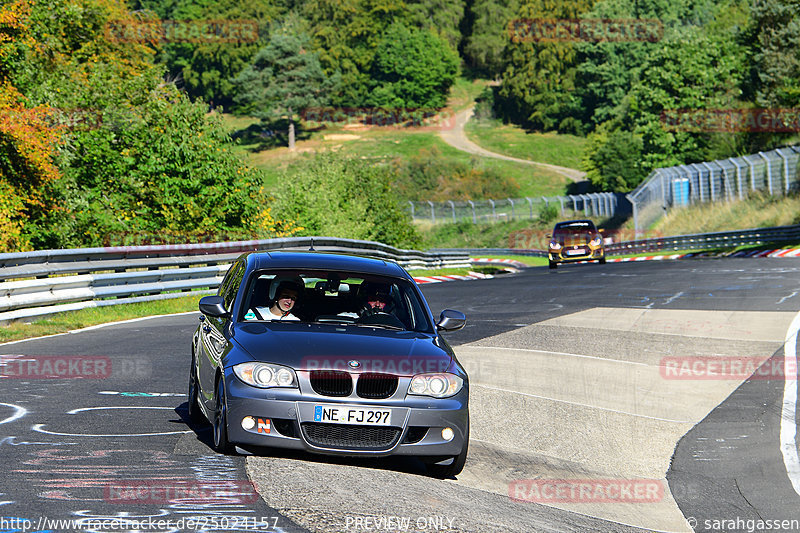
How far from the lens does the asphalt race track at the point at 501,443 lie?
619 cm

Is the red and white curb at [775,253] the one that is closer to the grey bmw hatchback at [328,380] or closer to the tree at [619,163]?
the grey bmw hatchback at [328,380]

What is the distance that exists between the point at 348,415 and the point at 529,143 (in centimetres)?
11878

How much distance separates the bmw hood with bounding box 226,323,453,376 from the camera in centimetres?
733

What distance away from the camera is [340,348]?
24.6 feet

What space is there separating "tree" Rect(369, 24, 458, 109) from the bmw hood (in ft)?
428

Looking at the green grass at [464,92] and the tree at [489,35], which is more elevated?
the tree at [489,35]

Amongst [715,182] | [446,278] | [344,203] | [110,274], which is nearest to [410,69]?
[715,182]

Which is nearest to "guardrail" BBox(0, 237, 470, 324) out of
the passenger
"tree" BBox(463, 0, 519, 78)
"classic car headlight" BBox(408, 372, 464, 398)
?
the passenger

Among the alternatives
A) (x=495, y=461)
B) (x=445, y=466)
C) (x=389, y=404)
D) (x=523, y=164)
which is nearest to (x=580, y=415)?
(x=495, y=461)

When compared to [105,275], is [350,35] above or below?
below

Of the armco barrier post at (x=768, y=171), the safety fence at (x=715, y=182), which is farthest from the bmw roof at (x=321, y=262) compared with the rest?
the armco barrier post at (x=768, y=171)

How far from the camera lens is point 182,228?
2964cm

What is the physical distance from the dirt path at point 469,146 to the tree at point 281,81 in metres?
17.0

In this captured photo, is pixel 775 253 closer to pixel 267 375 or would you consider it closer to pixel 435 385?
pixel 435 385
